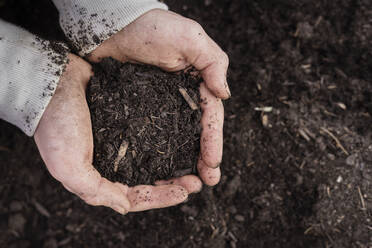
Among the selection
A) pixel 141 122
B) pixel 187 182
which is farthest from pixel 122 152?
pixel 187 182

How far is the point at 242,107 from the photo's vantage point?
10.4 feet

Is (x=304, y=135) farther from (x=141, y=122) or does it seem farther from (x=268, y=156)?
(x=141, y=122)

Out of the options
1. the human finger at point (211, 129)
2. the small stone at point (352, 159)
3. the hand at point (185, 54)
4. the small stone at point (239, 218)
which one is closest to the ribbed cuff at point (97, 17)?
the hand at point (185, 54)

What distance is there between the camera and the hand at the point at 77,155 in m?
2.30

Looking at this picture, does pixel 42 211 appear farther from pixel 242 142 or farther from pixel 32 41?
pixel 242 142

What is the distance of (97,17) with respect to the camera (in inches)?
100.0

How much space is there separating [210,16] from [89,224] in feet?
7.25

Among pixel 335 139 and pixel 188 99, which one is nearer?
pixel 188 99

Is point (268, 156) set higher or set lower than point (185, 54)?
lower

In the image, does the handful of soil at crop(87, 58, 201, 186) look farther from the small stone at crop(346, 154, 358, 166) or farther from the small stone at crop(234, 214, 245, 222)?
the small stone at crop(346, 154, 358, 166)

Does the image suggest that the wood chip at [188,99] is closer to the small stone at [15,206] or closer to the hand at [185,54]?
→ the hand at [185,54]

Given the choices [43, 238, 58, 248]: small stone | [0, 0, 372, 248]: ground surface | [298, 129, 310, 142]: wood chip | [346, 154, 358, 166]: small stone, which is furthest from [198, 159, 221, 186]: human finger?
[43, 238, 58, 248]: small stone

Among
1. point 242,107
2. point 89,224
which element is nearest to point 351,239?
point 242,107

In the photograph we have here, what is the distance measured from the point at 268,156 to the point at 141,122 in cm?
123
